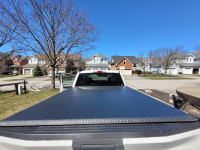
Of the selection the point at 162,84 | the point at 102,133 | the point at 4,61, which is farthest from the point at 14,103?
the point at 4,61

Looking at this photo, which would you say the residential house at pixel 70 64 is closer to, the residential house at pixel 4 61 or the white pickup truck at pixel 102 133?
the residential house at pixel 4 61

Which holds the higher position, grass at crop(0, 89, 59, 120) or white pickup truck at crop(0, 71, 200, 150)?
white pickup truck at crop(0, 71, 200, 150)

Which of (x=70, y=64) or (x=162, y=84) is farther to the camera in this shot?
(x=70, y=64)

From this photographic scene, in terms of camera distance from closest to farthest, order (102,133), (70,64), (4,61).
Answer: (102,133), (4,61), (70,64)

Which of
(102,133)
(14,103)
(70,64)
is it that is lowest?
(14,103)

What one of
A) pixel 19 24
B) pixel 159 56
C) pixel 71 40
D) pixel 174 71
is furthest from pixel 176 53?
pixel 19 24

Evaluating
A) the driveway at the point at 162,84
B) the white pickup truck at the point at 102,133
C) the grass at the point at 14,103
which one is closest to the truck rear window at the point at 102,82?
the white pickup truck at the point at 102,133

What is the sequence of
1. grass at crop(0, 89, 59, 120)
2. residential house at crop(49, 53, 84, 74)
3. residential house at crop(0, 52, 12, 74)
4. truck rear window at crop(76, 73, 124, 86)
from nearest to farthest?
truck rear window at crop(76, 73, 124, 86)
grass at crop(0, 89, 59, 120)
residential house at crop(0, 52, 12, 74)
residential house at crop(49, 53, 84, 74)

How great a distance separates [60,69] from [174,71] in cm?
4392

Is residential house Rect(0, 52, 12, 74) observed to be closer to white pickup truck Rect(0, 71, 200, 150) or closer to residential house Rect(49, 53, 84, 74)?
white pickup truck Rect(0, 71, 200, 150)

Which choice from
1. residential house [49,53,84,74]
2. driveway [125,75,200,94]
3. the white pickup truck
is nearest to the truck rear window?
the white pickup truck

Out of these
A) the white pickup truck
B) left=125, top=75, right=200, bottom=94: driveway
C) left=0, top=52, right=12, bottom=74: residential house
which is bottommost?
left=125, top=75, right=200, bottom=94: driveway

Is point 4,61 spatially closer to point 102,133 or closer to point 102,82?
point 102,82

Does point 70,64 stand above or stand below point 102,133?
above
